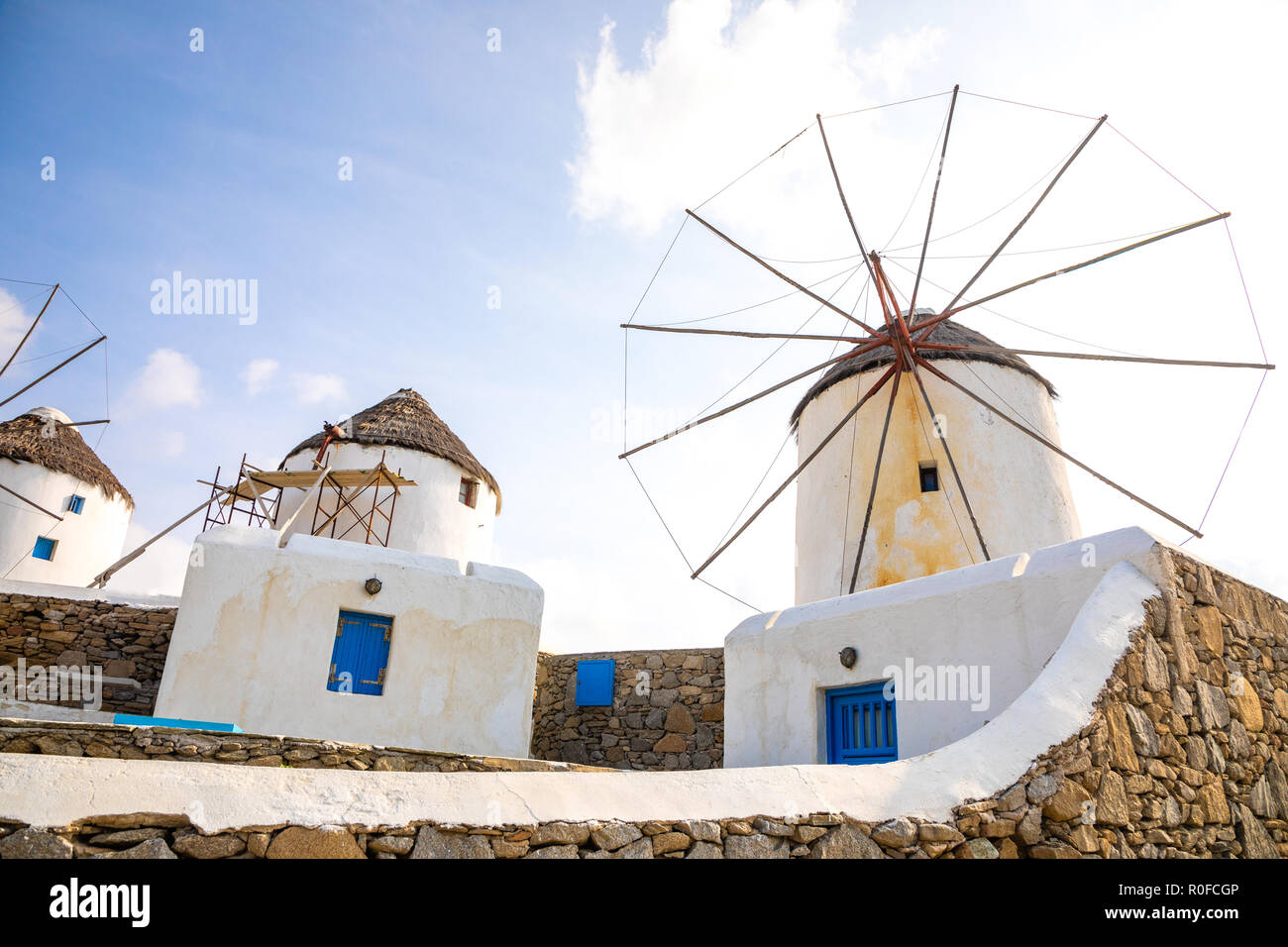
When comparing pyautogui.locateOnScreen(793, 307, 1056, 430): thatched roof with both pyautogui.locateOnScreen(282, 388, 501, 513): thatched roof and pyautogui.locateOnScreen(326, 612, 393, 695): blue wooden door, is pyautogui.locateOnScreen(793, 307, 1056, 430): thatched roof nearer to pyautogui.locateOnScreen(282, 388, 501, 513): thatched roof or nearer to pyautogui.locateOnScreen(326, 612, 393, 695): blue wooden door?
pyautogui.locateOnScreen(282, 388, 501, 513): thatched roof

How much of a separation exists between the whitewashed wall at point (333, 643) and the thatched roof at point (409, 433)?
18.6ft

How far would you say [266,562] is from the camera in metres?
A: 9.50

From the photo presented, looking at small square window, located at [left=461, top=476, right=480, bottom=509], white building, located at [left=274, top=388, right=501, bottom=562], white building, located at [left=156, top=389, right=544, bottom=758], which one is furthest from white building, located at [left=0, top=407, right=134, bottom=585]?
white building, located at [left=156, top=389, right=544, bottom=758]

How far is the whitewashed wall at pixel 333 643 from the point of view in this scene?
353 inches

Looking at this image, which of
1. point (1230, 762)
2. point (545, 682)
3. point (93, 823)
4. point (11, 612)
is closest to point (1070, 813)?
point (1230, 762)

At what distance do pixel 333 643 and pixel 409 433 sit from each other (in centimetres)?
Result: 695

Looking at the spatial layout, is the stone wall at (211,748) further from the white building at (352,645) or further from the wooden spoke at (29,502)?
the wooden spoke at (29,502)

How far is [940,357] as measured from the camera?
40.7 feet

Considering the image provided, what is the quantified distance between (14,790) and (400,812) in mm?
1216

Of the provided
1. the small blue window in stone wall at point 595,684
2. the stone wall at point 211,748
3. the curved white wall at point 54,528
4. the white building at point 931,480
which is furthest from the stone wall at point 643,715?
the curved white wall at point 54,528

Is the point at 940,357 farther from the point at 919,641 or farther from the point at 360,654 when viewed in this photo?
the point at 360,654

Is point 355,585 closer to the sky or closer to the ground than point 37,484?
closer to the ground

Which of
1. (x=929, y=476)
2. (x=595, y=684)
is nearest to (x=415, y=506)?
(x=595, y=684)
